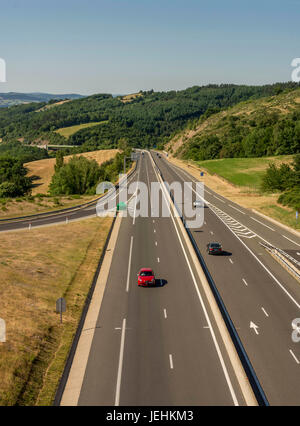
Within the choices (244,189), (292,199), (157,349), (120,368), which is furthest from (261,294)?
Result: (244,189)

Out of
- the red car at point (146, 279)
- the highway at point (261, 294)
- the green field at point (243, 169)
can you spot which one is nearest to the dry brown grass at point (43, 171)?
the green field at point (243, 169)

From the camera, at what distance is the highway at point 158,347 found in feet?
68.1

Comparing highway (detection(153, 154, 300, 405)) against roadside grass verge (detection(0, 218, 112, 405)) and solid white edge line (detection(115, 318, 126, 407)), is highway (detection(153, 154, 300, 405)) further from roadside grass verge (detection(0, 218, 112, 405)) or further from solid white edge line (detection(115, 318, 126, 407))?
roadside grass verge (detection(0, 218, 112, 405))

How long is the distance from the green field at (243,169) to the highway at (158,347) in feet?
229

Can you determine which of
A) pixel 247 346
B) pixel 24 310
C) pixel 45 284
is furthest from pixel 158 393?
pixel 45 284

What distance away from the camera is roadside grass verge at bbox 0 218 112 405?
73.0 feet

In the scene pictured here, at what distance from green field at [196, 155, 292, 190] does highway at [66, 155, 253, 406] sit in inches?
2751

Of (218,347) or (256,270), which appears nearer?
(218,347)

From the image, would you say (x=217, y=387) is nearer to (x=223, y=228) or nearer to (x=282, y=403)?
(x=282, y=403)

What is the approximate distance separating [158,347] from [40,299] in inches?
470

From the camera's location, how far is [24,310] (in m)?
30.4

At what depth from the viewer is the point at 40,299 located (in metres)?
32.8

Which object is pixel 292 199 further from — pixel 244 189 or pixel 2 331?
pixel 2 331
